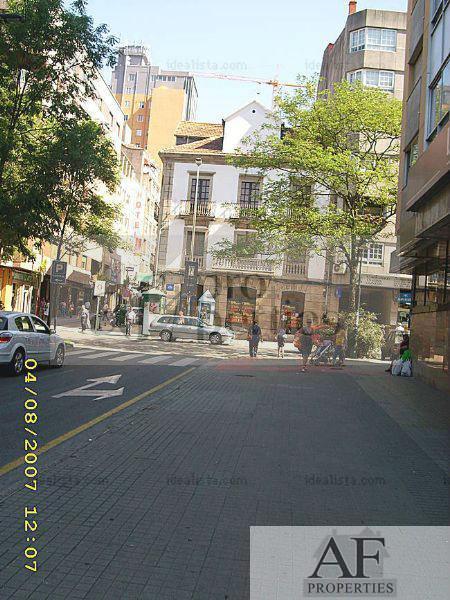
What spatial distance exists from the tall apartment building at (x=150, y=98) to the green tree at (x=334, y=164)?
152 ft

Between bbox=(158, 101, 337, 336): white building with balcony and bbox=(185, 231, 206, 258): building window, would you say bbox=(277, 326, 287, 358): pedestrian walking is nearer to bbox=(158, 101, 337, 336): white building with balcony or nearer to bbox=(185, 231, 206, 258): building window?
bbox=(158, 101, 337, 336): white building with balcony

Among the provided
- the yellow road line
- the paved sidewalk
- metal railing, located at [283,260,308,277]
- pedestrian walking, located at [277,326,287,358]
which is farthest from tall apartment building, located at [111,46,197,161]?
the paved sidewalk

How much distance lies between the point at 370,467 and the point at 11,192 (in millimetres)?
12196

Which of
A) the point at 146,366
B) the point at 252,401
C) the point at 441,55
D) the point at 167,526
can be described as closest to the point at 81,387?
the point at 252,401

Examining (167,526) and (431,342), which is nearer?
(167,526)

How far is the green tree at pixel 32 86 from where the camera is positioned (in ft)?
50.3

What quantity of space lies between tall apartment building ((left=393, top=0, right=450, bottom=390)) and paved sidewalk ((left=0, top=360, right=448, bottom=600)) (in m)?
4.63

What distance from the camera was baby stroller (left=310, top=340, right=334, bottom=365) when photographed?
76.1 feet

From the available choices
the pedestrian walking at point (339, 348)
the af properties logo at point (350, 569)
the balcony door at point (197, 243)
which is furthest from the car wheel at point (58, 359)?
the balcony door at point (197, 243)

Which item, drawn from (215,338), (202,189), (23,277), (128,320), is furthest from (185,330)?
(202,189)

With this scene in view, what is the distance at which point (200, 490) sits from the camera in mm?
5672

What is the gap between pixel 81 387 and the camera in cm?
1246

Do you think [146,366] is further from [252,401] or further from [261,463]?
[261,463]

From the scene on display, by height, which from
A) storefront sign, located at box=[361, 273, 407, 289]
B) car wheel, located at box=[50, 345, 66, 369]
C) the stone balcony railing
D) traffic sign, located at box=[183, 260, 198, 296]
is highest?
the stone balcony railing
